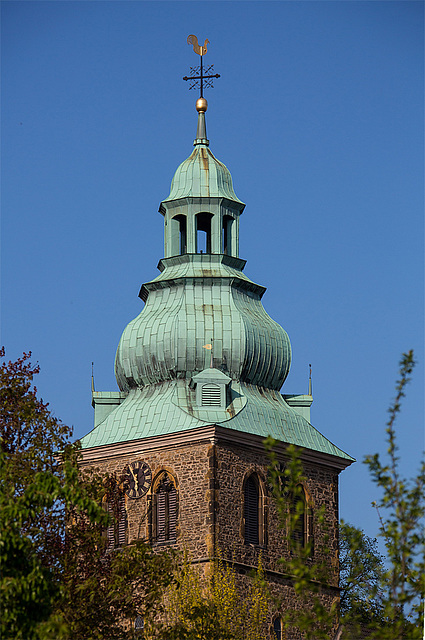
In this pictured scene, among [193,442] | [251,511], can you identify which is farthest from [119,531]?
[251,511]

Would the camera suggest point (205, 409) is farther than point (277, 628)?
Yes

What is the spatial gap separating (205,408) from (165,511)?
10.7 feet

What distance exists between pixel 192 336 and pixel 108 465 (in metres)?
4.49

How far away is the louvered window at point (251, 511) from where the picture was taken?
5053 centimetres

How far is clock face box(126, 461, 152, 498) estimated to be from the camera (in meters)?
51.2

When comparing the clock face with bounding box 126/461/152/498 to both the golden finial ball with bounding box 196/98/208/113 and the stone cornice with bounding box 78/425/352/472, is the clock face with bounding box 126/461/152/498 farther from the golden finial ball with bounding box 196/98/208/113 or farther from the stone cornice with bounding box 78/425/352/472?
the golden finial ball with bounding box 196/98/208/113

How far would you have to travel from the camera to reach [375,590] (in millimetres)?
29734

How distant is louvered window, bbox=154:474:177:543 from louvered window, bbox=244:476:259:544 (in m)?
2.04

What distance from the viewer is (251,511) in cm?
5081

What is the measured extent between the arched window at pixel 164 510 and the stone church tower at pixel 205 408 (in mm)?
40

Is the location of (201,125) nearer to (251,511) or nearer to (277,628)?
(251,511)

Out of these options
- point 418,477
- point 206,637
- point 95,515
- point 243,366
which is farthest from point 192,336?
point 418,477

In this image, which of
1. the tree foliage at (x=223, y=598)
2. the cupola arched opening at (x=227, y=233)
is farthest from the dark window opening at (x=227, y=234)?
the tree foliage at (x=223, y=598)

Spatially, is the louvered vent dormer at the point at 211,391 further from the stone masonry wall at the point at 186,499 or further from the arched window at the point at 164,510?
the arched window at the point at 164,510
